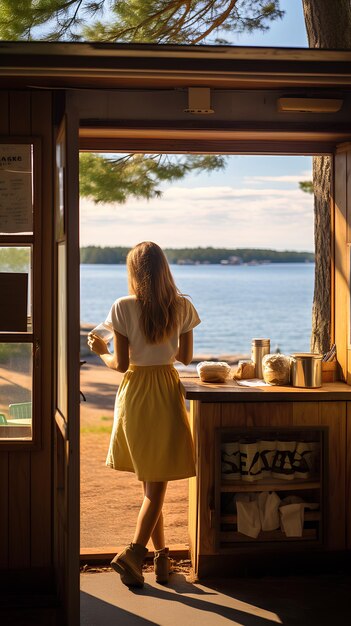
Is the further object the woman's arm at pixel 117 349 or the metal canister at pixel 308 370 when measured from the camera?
the metal canister at pixel 308 370

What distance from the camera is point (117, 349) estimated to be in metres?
4.04

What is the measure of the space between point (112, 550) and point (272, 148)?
236 centimetres

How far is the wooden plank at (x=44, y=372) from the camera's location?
13.4ft

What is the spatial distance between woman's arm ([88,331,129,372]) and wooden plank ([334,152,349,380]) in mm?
1282

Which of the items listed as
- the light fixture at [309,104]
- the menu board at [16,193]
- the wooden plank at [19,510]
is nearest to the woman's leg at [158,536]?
the wooden plank at [19,510]

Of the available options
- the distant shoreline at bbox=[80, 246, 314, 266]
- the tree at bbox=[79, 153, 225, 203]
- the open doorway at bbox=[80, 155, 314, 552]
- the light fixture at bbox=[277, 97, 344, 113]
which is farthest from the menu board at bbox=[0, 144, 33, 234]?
the distant shoreline at bbox=[80, 246, 314, 266]

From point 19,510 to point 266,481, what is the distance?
1.26 metres

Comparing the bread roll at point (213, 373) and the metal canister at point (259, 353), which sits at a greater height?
the metal canister at point (259, 353)

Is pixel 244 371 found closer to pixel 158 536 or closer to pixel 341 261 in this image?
pixel 341 261

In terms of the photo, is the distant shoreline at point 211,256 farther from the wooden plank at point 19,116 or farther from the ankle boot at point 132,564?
the ankle boot at point 132,564

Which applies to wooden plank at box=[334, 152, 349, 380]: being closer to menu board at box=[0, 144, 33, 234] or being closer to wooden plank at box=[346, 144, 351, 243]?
wooden plank at box=[346, 144, 351, 243]

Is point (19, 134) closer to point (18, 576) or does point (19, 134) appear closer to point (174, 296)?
point (174, 296)

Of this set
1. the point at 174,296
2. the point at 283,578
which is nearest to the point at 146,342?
the point at 174,296

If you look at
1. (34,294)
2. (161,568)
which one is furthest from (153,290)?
(161,568)
